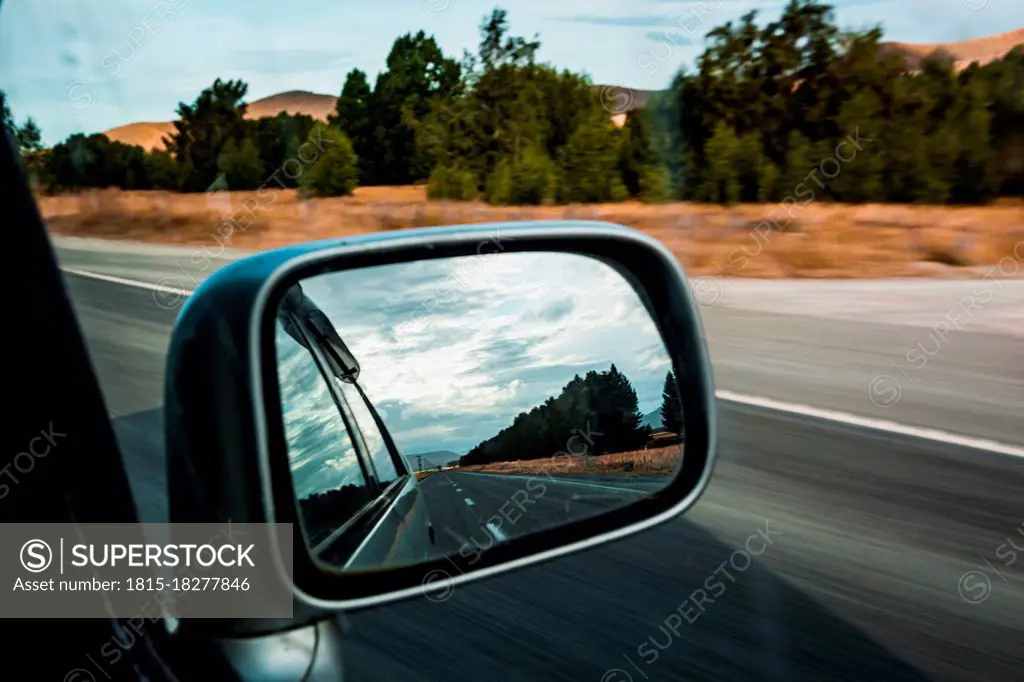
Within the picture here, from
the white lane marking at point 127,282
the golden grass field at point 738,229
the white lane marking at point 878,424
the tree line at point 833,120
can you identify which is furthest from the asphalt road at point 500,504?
the tree line at point 833,120

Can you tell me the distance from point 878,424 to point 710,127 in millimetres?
21229

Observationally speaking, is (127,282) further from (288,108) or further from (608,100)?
(608,100)

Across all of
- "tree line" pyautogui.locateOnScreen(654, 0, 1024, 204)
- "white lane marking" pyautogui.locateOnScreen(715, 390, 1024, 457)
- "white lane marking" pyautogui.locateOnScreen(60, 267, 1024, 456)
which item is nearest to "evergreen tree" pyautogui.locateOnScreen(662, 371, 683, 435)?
"white lane marking" pyautogui.locateOnScreen(60, 267, 1024, 456)

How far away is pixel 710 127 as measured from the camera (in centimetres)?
2623

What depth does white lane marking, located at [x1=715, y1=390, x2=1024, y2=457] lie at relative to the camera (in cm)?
564

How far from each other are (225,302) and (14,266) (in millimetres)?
225

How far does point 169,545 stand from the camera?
1.28 metres

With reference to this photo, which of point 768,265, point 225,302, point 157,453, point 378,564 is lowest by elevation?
point 768,265

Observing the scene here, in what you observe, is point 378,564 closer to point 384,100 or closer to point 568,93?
point 384,100

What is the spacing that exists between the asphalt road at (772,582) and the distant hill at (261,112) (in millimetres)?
454

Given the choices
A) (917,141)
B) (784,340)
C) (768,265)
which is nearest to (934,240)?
(768,265)

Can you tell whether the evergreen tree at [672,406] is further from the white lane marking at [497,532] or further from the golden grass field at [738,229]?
the golden grass field at [738,229]

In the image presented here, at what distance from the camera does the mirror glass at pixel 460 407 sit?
1.49 meters

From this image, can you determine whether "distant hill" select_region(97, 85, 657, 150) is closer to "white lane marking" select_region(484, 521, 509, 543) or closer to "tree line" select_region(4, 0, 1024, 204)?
"tree line" select_region(4, 0, 1024, 204)
